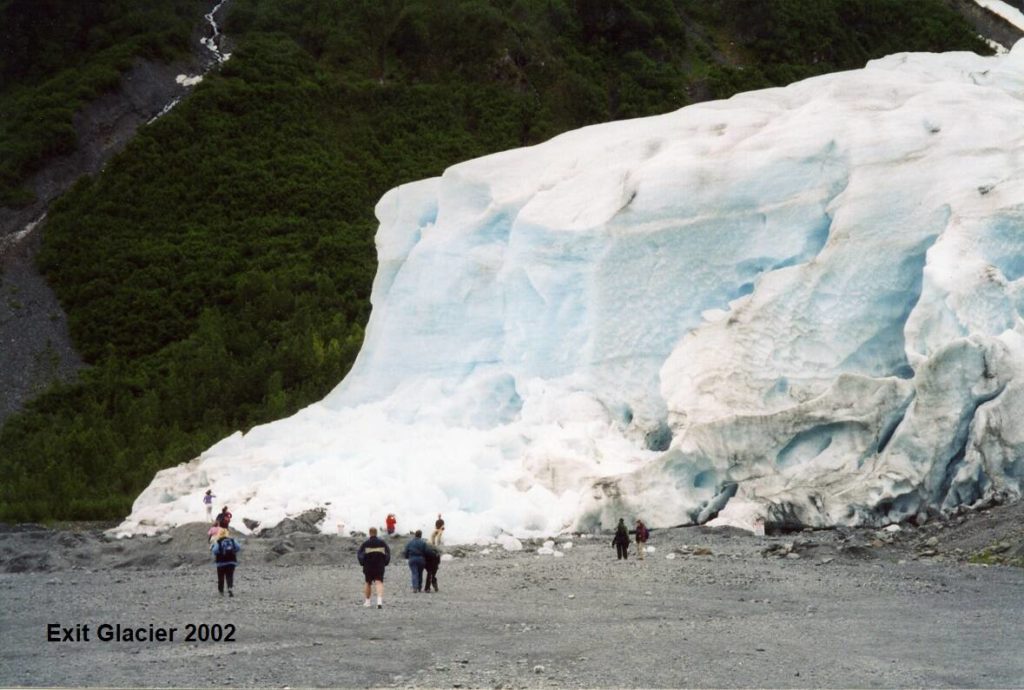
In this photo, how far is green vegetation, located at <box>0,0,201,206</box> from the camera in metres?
53.4

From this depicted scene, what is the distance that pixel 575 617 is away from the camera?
38.8ft

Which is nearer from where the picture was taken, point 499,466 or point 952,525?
point 952,525

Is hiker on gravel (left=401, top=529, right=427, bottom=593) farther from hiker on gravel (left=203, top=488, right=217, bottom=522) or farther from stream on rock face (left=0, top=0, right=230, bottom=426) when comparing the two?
stream on rock face (left=0, top=0, right=230, bottom=426)

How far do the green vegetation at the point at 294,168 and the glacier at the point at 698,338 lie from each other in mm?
Answer: 10891

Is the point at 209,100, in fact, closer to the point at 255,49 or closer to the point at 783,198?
the point at 255,49

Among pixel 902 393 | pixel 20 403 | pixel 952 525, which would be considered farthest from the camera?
pixel 20 403

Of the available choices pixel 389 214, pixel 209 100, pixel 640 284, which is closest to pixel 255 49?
pixel 209 100

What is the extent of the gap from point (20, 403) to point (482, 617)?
102 ft

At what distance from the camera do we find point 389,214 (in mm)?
25953

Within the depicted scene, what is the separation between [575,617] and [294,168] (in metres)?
46.2

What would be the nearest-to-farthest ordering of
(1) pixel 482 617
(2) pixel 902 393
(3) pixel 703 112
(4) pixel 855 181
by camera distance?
1. (1) pixel 482 617
2. (2) pixel 902 393
3. (4) pixel 855 181
4. (3) pixel 703 112

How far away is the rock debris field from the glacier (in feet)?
3.52

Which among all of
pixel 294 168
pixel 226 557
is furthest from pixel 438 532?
pixel 294 168

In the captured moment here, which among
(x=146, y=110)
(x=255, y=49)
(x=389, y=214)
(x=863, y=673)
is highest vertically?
(x=255, y=49)
